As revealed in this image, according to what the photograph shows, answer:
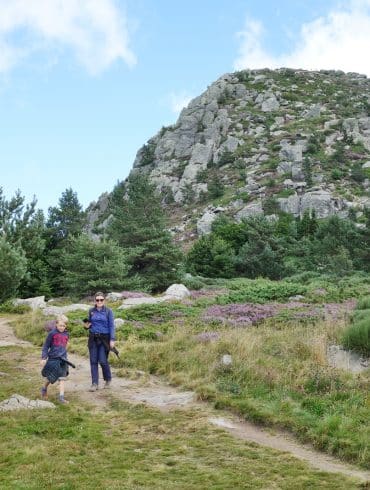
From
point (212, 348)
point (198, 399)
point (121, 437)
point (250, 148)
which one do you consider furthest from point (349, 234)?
point (250, 148)

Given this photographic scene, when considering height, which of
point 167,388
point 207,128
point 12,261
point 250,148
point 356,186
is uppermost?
point 207,128

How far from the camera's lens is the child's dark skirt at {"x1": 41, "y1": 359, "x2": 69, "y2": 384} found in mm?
9320

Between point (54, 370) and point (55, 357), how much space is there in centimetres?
25

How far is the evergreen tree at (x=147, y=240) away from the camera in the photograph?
30.6 meters

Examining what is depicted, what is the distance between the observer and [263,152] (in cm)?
7700

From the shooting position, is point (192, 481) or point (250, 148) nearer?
point (192, 481)

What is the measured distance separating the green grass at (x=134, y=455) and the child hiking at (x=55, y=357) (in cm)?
96

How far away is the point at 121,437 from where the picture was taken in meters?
7.14

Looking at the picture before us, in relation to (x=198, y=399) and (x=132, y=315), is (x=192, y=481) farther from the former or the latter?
(x=132, y=315)

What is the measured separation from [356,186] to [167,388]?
58.1 meters

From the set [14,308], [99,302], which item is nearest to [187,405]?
[99,302]

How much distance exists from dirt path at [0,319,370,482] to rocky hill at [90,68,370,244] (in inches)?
1691

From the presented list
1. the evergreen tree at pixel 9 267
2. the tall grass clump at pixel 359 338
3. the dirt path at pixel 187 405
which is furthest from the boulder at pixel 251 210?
the dirt path at pixel 187 405

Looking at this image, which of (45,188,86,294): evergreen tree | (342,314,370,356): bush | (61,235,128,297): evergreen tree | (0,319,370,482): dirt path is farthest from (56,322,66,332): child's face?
(45,188,86,294): evergreen tree
